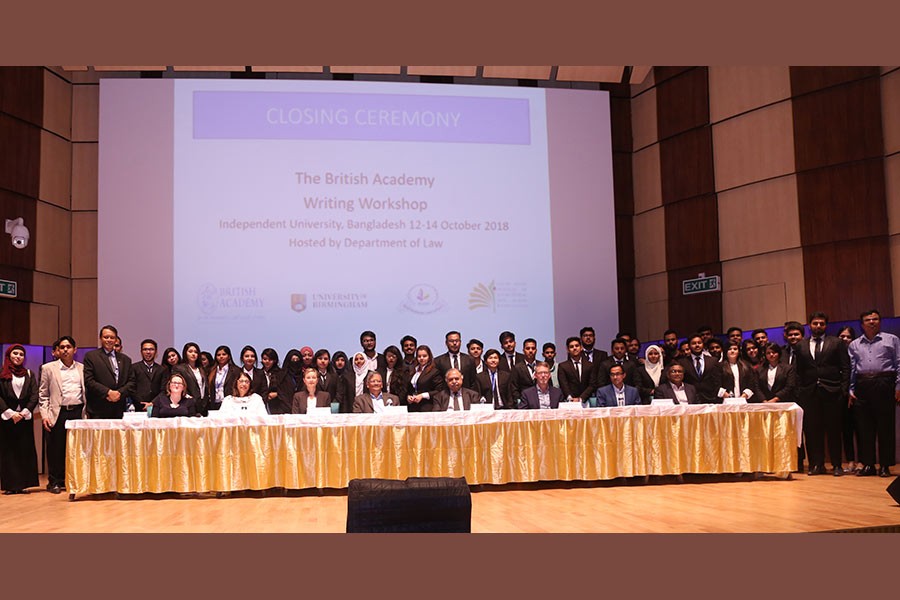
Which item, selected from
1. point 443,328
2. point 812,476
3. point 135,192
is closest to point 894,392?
point 812,476

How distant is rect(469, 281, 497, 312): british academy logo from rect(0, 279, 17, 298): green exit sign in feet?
15.5

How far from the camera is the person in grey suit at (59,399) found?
6227 mm

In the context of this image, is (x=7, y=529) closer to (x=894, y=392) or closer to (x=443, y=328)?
(x=443, y=328)

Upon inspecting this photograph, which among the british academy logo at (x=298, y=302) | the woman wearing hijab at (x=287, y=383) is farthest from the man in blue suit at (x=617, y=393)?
the british academy logo at (x=298, y=302)

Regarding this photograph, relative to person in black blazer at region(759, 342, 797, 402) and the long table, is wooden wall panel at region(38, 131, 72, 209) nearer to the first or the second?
the long table

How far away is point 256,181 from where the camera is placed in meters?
8.33

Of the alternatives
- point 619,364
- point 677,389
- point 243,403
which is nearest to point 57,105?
point 243,403

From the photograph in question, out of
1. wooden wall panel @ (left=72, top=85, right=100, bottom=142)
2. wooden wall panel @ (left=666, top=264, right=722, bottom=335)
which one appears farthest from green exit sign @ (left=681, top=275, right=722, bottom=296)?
wooden wall panel @ (left=72, top=85, right=100, bottom=142)

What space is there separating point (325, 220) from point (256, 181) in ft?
2.65

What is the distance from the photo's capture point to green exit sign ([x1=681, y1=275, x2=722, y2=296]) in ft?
29.7

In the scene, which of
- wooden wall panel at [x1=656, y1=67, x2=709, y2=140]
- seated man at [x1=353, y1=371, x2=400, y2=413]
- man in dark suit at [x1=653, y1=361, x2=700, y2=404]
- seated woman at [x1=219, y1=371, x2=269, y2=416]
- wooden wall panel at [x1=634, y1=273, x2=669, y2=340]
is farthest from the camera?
wooden wall panel at [x1=634, y1=273, x2=669, y2=340]

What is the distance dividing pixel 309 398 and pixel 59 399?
1.95 metres

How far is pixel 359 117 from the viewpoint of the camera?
8.53 m

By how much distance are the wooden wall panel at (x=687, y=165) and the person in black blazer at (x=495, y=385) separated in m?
3.84
